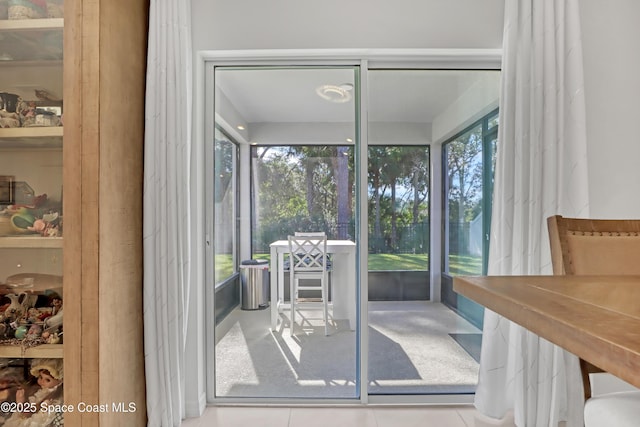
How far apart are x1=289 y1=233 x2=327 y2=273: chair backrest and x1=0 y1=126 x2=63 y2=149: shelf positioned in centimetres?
130

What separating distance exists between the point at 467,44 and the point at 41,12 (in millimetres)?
2158

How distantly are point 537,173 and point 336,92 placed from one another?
123 cm

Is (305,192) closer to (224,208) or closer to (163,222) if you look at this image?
(224,208)

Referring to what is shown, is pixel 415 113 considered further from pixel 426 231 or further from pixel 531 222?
pixel 531 222

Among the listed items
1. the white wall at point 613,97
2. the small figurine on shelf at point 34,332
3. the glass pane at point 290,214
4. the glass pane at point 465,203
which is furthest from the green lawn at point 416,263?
the small figurine on shelf at point 34,332

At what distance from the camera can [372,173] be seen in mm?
2209

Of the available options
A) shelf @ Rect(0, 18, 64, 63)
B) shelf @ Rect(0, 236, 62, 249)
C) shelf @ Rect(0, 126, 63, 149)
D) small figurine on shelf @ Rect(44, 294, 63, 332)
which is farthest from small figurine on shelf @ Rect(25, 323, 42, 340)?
shelf @ Rect(0, 18, 64, 63)

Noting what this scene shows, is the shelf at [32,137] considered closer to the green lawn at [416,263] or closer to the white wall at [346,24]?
the white wall at [346,24]

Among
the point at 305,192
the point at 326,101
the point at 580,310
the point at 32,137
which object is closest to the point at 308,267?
the point at 305,192

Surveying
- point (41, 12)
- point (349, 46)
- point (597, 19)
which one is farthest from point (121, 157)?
point (597, 19)

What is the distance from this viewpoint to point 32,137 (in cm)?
157

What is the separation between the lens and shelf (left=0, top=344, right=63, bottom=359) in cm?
154

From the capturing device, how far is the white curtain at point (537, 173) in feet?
5.83

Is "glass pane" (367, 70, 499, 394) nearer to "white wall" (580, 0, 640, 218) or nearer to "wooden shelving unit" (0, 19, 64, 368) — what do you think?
"white wall" (580, 0, 640, 218)
